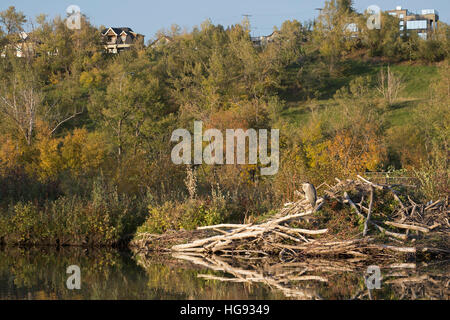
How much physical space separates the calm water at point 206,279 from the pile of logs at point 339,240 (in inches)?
24.2

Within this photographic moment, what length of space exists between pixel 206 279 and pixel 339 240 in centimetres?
348

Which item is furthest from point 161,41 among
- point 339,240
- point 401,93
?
point 339,240

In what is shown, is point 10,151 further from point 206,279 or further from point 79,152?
point 206,279

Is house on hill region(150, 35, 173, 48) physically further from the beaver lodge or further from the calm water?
the calm water

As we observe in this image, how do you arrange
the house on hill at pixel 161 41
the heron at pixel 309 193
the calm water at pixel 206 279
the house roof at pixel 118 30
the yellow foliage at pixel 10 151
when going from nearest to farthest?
1. the calm water at pixel 206 279
2. the heron at pixel 309 193
3. the yellow foliage at pixel 10 151
4. the house on hill at pixel 161 41
5. the house roof at pixel 118 30

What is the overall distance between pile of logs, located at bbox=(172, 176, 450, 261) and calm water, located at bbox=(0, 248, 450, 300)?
615 mm

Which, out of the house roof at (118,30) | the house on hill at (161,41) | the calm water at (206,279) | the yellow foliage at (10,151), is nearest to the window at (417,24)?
the house roof at (118,30)

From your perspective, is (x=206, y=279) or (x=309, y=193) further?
(x=309, y=193)

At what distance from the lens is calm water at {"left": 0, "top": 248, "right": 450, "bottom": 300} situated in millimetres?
8594

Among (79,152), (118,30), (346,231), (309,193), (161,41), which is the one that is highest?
(118,30)

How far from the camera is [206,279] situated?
32.7 feet

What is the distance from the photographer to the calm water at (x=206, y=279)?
8.59 m

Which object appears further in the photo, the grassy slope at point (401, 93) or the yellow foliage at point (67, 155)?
the grassy slope at point (401, 93)

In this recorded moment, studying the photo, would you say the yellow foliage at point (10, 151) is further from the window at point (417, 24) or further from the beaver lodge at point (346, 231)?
the window at point (417, 24)
